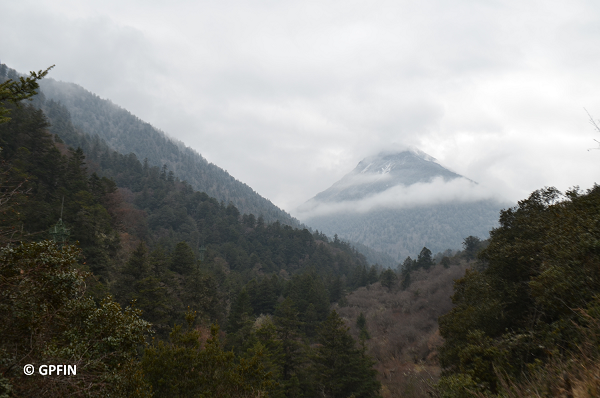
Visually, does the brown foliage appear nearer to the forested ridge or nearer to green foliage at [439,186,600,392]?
the forested ridge

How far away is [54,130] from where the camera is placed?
328ft

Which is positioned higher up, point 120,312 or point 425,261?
point 120,312

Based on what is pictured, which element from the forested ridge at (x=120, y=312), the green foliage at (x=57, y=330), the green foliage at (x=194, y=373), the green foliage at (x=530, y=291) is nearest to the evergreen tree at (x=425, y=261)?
the forested ridge at (x=120, y=312)

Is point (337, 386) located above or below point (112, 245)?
below

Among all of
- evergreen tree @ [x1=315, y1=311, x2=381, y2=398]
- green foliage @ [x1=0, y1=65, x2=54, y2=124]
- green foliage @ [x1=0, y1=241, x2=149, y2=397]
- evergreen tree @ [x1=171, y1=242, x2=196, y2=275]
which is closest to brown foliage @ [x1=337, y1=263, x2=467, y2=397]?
evergreen tree @ [x1=315, y1=311, x2=381, y2=398]

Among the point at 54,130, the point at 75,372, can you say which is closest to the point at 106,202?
the point at 75,372

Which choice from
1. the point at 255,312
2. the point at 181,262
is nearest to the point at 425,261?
the point at 255,312

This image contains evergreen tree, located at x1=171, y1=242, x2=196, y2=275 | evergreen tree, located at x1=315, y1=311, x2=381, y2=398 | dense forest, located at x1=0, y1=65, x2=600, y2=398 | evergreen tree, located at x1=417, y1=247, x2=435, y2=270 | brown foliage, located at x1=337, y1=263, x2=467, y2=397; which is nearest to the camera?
dense forest, located at x1=0, y1=65, x2=600, y2=398

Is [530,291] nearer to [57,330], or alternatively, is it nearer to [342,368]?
[342,368]

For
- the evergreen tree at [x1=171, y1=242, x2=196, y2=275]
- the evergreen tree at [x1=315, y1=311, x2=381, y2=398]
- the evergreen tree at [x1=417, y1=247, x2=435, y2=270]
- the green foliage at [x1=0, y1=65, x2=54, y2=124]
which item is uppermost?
the green foliage at [x1=0, y1=65, x2=54, y2=124]

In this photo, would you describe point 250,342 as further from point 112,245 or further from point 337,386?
point 112,245

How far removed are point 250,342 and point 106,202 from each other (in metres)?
30.9

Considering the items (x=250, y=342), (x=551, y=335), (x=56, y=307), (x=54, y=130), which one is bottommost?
(x=250, y=342)

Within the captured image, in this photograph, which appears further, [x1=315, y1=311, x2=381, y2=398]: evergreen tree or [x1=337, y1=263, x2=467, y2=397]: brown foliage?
[x1=337, y1=263, x2=467, y2=397]: brown foliage
